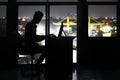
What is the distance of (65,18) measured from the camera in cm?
793

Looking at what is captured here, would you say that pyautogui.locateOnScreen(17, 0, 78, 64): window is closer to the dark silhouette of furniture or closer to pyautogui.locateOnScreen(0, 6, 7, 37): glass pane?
pyautogui.locateOnScreen(0, 6, 7, 37): glass pane

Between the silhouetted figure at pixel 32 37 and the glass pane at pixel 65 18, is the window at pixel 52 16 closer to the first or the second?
the glass pane at pixel 65 18

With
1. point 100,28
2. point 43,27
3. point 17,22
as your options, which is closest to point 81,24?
point 100,28

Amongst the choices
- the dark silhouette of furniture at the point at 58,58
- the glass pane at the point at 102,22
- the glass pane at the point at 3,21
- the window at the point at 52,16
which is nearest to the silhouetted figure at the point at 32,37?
the dark silhouette of furniture at the point at 58,58

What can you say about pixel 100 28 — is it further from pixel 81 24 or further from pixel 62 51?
pixel 62 51

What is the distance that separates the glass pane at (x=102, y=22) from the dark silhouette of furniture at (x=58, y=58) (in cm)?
303

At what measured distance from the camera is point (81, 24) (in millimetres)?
7812

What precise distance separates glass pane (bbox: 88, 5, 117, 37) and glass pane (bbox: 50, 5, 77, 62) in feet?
1.57

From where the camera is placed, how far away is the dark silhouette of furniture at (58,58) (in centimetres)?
485

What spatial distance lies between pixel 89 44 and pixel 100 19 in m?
0.83

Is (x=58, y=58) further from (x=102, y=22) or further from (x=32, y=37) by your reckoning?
(x=102, y=22)

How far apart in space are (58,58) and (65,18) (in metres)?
3.20

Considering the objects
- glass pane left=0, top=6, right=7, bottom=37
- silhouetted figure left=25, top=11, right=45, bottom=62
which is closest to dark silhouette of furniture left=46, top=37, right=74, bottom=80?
silhouetted figure left=25, top=11, right=45, bottom=62

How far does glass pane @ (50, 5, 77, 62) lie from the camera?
311 inches
